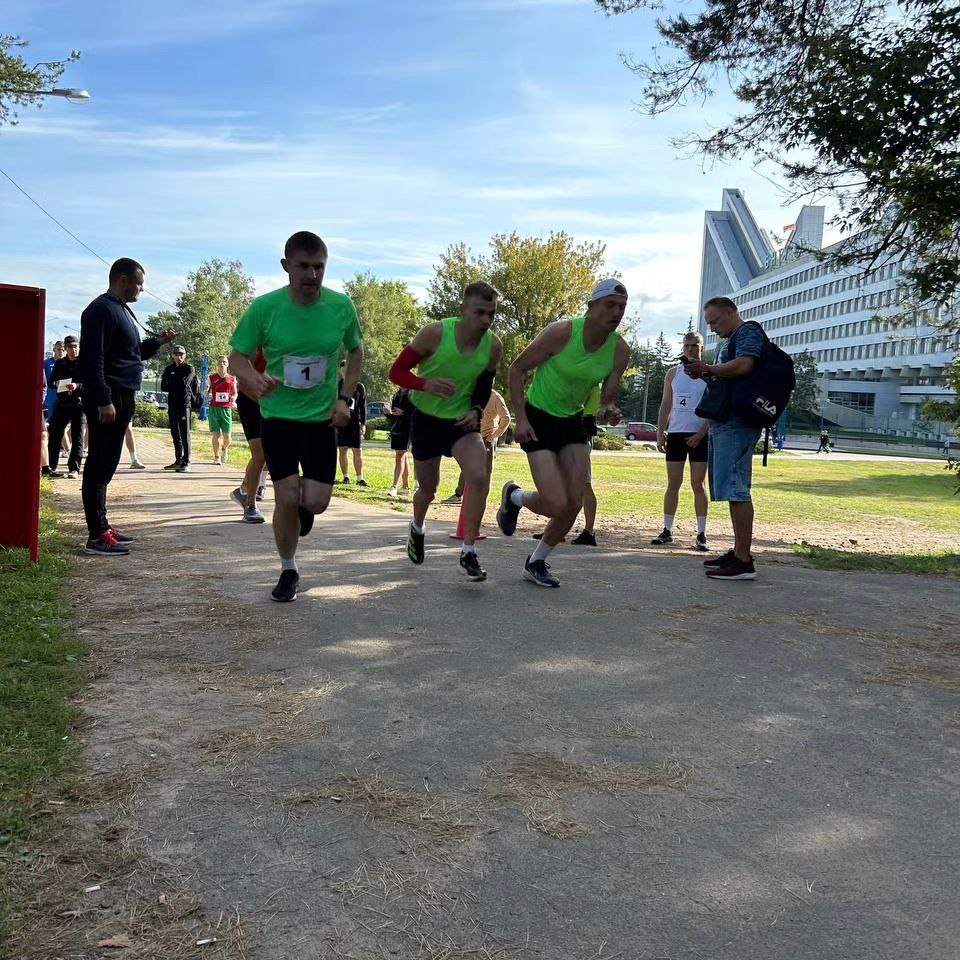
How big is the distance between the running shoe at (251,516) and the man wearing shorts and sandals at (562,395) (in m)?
3.57

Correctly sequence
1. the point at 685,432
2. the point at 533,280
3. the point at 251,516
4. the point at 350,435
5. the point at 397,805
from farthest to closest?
the point at 533,280
the point at 350,435
the point at 685,432
the point at 251,516
the point at 397,805

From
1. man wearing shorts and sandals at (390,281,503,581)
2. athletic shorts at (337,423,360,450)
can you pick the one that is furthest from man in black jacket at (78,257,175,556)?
athletic shorts at (337,423,360,450)

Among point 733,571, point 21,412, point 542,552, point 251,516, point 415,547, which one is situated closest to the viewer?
point 21,412

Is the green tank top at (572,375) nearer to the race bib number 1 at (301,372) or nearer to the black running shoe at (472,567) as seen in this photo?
the black running shoe at (472,567)

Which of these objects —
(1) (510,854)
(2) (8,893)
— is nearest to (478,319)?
(1) (510,854)

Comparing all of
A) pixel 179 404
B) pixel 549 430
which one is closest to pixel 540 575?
pixel 549 430

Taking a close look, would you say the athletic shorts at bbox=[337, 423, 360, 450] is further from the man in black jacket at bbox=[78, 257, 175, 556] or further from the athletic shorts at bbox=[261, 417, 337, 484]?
the athletic shorts at bbox=[261, 417, 337, 484]

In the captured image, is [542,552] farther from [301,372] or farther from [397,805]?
[397,805]

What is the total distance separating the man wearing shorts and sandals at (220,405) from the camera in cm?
1709

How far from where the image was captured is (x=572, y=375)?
250 inches

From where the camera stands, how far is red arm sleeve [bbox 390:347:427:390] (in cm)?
623

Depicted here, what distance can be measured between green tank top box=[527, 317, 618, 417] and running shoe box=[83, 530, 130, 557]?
3261 millimetres

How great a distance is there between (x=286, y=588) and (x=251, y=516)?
3.71 metres

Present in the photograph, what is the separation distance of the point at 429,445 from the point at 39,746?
378 cm
